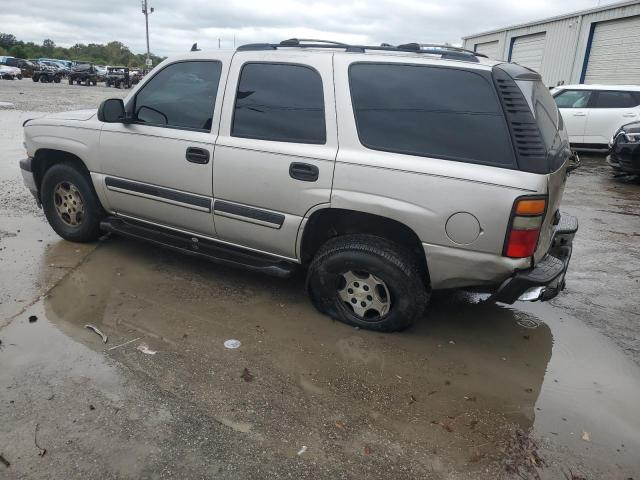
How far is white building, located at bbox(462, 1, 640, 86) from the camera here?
52.3 feet

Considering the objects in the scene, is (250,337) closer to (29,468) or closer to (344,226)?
(344,226)

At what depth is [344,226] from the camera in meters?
3.61

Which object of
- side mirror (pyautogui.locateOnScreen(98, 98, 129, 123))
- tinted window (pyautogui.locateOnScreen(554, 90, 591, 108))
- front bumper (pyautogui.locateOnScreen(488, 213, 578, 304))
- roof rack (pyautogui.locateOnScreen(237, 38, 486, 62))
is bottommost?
front bumper (pyautogui.locateOnScreen(488, 213, 578, 304))

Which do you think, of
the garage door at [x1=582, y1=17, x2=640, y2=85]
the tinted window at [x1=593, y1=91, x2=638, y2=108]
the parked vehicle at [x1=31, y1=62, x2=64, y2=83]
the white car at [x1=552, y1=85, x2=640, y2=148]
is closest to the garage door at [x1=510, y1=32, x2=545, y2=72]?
the garage door at [x1=582, y1=17, x2=640, y2=85]

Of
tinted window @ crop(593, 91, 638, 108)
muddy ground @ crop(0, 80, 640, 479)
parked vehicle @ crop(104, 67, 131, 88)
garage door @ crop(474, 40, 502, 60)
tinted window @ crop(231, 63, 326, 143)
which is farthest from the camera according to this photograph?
parked vehicle @ crop(104, 67, 131, 88)

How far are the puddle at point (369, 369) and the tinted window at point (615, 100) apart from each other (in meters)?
10.1

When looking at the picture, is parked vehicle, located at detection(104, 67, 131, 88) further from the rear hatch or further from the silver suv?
the rear hatch

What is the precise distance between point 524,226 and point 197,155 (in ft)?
7.65

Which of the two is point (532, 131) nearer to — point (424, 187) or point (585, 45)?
point (424, 187)

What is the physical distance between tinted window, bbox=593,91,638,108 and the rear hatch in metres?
10.6

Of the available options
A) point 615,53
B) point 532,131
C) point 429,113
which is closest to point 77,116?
point 429,113

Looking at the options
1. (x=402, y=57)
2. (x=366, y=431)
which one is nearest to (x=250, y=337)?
(x=366, y=431)

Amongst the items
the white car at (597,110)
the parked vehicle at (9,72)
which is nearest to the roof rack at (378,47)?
the white car at (597,110)

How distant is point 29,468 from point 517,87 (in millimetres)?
3179
